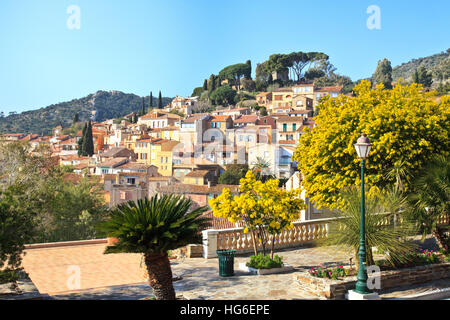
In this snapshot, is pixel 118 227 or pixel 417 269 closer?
pixel 118 227

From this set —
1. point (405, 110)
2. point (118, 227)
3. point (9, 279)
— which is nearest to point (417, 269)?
point (405, 110)

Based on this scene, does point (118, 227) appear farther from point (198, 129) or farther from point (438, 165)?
point (198, 129)

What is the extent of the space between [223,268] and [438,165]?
23.6 ft

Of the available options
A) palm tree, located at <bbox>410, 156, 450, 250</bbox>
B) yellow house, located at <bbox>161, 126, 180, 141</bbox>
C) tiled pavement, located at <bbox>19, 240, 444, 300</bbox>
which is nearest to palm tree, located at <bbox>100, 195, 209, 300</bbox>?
tiled pavement, located at <bbox>19, 240, 444, 300</bbox>

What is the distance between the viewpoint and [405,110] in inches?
580

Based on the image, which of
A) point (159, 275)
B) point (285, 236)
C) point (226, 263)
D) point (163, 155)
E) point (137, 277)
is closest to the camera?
point (159, 275)

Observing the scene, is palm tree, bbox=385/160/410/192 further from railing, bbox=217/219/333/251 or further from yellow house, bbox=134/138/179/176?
yellow house, bbox=134/138/179/176

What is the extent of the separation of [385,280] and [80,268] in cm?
929

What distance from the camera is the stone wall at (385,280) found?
9531mm

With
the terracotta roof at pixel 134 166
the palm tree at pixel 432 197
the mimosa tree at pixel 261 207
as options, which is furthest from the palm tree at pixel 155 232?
the terracotta roof at pixel 134 166

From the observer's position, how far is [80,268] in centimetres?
1344

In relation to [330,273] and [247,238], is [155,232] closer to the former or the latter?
[330,273]

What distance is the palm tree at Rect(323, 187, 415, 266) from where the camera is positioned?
10086 millimetres

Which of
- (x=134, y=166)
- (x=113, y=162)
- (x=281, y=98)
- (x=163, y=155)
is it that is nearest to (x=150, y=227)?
(x=134, y=166)
